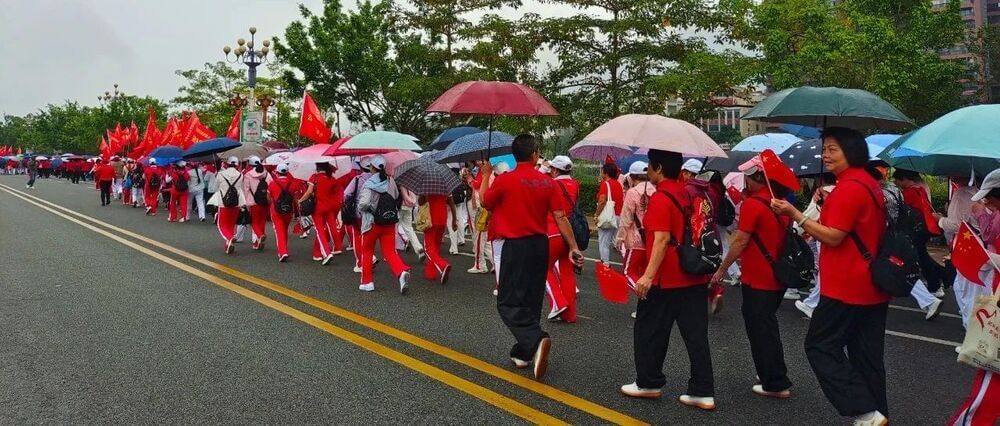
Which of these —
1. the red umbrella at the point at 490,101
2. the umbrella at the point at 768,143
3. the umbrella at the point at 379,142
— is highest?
the red umbrella at the point at 490,101

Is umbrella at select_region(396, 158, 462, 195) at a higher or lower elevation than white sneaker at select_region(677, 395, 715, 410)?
higher

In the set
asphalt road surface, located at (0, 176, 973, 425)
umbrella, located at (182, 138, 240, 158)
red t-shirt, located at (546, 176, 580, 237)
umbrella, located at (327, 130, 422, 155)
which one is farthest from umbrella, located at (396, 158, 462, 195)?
umbrella, located at (182, 138, 240, 158)

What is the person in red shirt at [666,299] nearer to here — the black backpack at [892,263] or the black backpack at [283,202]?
the black backpack at [892,263]

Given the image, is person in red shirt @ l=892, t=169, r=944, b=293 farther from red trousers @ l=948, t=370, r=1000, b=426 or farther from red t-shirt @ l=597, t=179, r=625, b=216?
red trousers @ l=948, t=370, r=1000, b=426

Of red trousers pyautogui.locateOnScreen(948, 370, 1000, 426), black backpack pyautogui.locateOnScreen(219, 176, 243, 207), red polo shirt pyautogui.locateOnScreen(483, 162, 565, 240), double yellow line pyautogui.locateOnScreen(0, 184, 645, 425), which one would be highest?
red polo shirt pyautogui.locateOnScreen(483, 162, 565, 240)

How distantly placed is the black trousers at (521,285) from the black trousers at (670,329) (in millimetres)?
809

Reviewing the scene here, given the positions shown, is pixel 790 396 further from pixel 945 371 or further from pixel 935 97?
pixel 935 97

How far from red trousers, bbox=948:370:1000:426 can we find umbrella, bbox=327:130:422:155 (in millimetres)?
6877

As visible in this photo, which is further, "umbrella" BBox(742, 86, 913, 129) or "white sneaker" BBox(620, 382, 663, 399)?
"umbrella" BBox(742, 86, 913, 129)

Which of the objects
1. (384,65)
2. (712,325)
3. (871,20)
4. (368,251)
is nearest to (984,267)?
(712,325)

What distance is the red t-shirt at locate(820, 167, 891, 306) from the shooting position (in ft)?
12.4

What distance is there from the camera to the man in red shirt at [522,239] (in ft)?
17.2

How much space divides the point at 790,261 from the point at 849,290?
0.89m

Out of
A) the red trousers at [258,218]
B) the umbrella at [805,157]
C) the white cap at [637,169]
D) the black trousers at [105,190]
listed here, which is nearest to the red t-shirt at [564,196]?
the white cap at [637,169]
